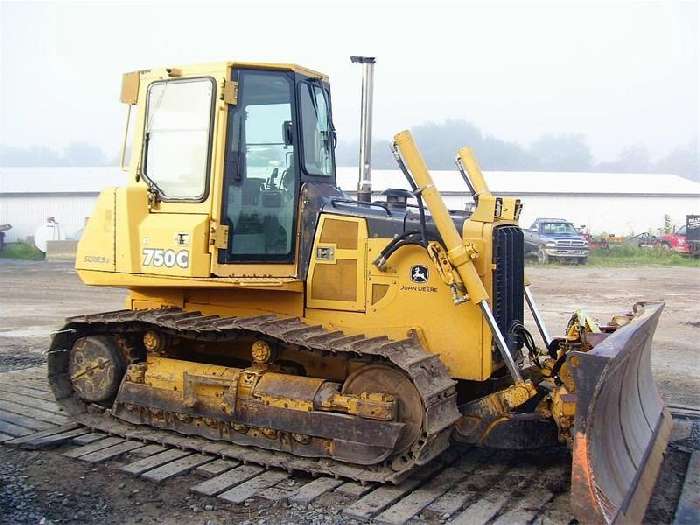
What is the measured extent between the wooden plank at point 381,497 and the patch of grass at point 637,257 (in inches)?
886

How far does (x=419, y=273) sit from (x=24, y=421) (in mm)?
4074

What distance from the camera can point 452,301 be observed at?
6203 mm

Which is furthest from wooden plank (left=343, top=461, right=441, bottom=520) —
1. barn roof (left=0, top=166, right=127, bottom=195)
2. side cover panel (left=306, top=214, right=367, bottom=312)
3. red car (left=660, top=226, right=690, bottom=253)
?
barn roof (left=0, top=166, right=127, bottom=195)

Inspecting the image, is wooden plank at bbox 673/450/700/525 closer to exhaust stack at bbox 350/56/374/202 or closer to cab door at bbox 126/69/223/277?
exhaust stack at bbox 350/56/374/202

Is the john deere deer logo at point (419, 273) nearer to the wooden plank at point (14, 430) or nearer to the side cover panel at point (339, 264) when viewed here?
the side cover panel at point (339, 264)

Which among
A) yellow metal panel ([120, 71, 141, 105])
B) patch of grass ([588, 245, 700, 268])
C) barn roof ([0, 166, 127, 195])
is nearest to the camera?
yellow metal panel ([120, 71, 141, 105])

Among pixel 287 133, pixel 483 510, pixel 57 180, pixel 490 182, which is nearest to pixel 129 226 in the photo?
pixel 287 133

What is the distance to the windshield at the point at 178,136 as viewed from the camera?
6.67 m

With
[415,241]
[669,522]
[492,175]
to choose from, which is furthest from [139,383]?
[492,175]

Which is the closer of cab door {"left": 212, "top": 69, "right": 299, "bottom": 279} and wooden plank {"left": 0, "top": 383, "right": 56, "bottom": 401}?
cab door {"left": 212, "top": 69, "right": 299, "bottom": 279}

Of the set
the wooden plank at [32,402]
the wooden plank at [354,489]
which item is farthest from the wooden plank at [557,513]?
the wooden plank at [32,402]

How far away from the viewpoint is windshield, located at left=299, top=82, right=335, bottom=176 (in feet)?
22.5

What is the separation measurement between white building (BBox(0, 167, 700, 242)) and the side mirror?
27296 millimetres

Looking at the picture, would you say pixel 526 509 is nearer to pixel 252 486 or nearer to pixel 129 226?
pixel 252 486
